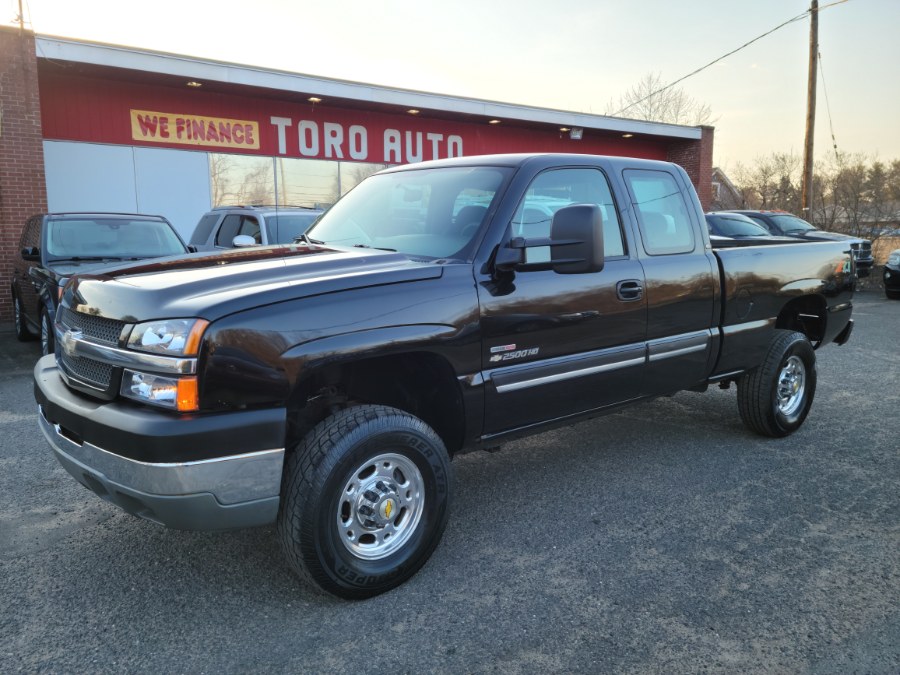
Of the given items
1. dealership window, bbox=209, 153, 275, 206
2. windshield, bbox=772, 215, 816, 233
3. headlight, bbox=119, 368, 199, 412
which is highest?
dealership window, bbox=209, 153, 275, 206

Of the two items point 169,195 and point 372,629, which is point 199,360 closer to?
point 372,629

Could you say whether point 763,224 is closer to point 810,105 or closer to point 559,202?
point 810,105

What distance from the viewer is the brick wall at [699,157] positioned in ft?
70.9

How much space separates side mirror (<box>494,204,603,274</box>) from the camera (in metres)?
3.18

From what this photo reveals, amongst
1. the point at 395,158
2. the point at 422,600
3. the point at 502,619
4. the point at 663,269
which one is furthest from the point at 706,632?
the point at 395,158

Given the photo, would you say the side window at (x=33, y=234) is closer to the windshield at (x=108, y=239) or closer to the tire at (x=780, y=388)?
the windshield at (x=108, y=239)

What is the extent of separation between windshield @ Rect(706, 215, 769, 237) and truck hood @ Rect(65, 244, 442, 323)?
13.1 meters

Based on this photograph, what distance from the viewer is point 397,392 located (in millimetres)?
3414

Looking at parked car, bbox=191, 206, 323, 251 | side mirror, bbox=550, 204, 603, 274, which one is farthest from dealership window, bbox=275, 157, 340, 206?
side mirror, bbox=550, 204, 603, 274

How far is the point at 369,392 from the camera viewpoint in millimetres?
3350

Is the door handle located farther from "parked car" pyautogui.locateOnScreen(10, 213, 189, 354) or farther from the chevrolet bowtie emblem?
"parked car" pyautogui.locateOnScreen(10, 213, 189, 354)

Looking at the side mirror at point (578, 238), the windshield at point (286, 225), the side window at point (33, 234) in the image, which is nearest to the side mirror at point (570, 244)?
the side mirror at point (578, 238)

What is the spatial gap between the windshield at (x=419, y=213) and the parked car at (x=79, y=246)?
4322 mm

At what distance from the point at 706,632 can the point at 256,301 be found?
2.20m
